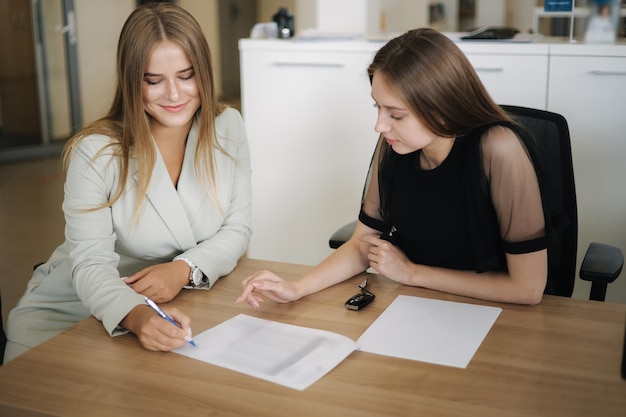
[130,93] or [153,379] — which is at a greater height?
[130,93]

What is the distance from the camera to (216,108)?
2129 mm

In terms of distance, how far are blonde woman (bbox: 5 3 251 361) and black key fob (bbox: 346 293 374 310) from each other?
0.35 meters

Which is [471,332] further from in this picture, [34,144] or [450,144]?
[34,144]

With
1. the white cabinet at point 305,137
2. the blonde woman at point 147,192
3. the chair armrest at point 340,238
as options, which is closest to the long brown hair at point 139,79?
the blonde woman at point 147,192

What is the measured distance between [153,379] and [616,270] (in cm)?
113

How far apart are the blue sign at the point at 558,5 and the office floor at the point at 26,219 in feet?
8.54

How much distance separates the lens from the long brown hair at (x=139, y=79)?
1.84 m

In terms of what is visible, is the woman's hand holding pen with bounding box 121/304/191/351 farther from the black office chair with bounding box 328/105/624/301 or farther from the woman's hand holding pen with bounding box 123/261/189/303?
the black office chair with bounding box 328/105/624/301

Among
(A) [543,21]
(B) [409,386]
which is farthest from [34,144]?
(B) [409,386]

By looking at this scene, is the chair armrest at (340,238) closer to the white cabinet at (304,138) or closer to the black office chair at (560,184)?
the black office chair at (560,184)

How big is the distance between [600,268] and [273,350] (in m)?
0.87

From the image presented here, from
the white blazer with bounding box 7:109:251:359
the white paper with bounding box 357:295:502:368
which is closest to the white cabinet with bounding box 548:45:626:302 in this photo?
the white blazer with bounding box 7:109:251:359

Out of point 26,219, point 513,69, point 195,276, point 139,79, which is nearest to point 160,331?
point 195,276

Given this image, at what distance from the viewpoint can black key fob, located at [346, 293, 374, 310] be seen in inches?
63.5
